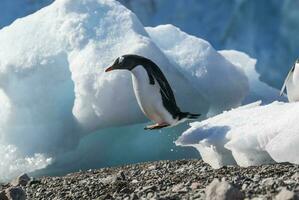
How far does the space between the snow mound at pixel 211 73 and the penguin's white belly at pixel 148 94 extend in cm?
220

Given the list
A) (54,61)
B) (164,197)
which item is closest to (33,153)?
(54,61)

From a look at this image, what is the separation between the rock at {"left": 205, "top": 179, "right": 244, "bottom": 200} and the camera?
2359 mm

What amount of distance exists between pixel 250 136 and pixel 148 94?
169 centimetres

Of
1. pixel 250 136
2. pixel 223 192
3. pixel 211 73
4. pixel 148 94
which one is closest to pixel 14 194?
pixel 223 192

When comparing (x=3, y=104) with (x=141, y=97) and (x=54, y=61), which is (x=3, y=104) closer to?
(x=54, y=61)

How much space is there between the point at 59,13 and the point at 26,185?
371 cm

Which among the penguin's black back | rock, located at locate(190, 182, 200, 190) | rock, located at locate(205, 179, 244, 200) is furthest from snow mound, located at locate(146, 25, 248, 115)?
rock, located at locate(205, 179, 244, 200)

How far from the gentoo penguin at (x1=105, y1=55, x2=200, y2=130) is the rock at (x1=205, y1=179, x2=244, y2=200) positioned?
10.1 feet

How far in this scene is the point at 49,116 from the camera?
26.0 feet

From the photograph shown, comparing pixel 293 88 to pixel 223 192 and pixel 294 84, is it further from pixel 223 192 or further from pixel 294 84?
pixel 223 192

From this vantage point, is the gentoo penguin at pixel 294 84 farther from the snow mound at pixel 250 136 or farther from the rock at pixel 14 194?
the rock at pixel 14 194

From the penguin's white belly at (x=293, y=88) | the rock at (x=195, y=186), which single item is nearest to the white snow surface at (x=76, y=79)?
the penguin's white belly at (x=293, y=88)

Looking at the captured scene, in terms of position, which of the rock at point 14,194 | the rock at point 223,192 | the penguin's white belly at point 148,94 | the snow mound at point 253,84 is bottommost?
the snow mound at point 253,84

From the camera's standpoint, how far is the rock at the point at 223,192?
2359 millimetres
